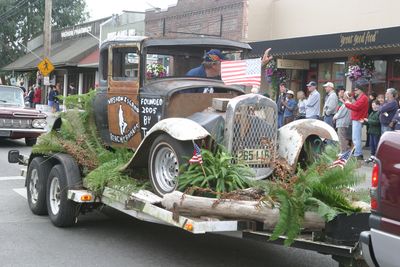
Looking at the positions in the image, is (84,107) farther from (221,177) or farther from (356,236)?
(356,236)

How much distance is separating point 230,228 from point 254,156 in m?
1.14

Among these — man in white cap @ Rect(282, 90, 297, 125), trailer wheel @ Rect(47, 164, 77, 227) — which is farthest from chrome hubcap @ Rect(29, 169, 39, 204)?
man in white cap @ Rect(282, 90, 297, 125)

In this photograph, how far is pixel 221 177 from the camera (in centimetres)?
511

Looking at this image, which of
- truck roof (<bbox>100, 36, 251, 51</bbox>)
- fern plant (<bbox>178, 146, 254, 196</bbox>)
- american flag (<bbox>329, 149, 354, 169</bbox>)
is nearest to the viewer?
american flag (<bbox>329, 149, 354, 169</bbox>)

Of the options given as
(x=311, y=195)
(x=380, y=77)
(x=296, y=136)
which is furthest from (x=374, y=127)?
(x=311, y=195)

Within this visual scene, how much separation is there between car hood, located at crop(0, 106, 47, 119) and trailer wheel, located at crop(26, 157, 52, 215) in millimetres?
8030

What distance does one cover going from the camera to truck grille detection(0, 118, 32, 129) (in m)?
15.4

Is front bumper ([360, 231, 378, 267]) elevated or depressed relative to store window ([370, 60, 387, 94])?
depressed

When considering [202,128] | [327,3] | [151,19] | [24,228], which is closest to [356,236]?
[202,128]

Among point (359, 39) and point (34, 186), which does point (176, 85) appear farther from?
point (359, 39)

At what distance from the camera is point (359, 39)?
597 inches

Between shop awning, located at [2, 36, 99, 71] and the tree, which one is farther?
the tree

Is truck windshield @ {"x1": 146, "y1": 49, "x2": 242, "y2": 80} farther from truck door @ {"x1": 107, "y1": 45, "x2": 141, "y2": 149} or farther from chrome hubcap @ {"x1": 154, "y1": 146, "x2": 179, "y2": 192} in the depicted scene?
chrome hubcap @ {"x1": 154, "y1": 146, "x2": 179, "y2": 192}

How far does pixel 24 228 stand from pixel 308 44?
1170 centimetres
